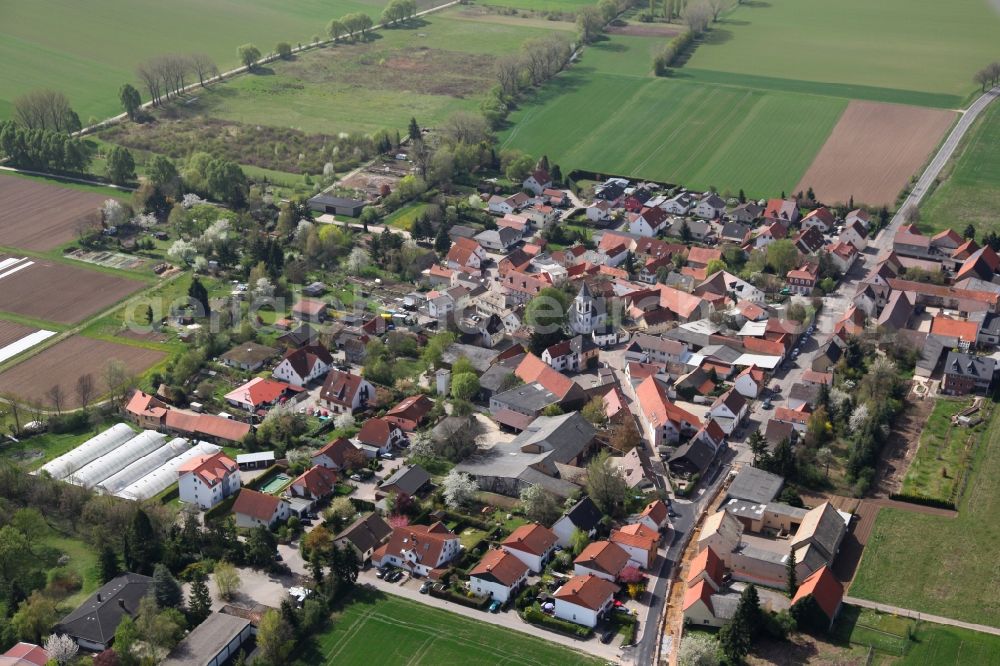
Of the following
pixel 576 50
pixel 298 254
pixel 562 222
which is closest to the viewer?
pixel 298 254

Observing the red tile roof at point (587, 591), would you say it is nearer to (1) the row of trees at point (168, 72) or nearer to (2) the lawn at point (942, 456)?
(2) the lawn at point (942, 456)

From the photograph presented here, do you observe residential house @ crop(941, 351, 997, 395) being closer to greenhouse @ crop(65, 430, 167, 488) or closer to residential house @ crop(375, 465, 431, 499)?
residential house @ crop(375, 465, 431, 499)

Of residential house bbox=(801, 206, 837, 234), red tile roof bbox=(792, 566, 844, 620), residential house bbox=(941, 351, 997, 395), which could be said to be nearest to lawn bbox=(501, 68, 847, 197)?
residential house bbox=(801, 206, 837, 234)

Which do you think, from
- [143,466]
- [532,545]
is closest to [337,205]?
[143,466]

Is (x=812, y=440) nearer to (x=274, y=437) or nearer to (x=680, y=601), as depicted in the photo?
(x=680, y=601)

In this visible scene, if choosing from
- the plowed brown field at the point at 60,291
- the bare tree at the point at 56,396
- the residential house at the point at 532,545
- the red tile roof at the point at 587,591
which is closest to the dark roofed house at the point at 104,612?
the residential house at the point at 532,545

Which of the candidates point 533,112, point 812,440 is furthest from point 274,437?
point 533,112
